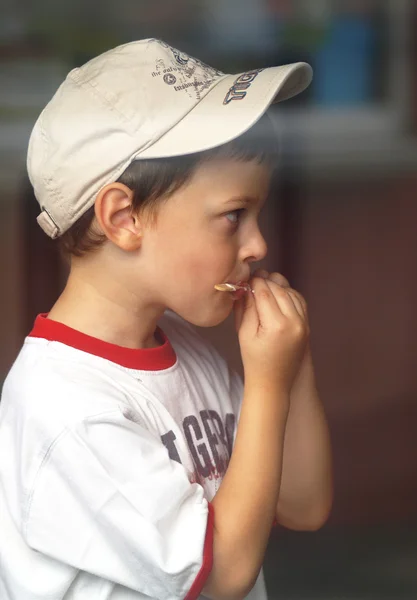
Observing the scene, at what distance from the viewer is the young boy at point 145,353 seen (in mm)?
627

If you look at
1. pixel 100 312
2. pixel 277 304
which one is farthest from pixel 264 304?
pixel 100 312

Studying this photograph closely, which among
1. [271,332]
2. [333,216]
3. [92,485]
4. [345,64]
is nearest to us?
[92,485]

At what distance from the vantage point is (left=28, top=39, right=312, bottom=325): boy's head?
68 centimetres

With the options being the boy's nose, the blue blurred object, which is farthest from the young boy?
the blue blurred object

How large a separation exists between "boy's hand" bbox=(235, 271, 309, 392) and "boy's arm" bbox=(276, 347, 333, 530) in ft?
0.20

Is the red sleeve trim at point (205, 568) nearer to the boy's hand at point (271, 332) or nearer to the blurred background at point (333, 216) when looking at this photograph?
the boy's hand at point (271, 332)

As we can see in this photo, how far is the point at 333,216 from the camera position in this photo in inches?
54.6

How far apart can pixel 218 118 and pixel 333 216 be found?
0.72 m

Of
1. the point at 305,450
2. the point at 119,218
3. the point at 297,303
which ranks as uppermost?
the point at 119,218

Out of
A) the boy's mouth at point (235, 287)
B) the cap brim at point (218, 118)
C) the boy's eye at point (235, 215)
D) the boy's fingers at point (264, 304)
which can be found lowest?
the boy's fingers at point (264, 304)

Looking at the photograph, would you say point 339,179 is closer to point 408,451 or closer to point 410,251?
point 410,251

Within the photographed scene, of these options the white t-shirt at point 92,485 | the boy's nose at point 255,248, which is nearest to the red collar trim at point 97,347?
the white t-shirt at point 92,485

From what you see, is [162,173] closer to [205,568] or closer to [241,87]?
[241,87]

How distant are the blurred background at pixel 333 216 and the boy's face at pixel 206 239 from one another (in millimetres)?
153
